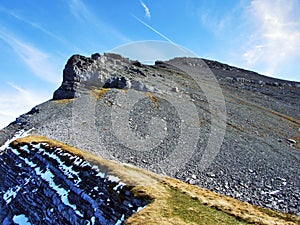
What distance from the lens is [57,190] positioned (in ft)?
64.5

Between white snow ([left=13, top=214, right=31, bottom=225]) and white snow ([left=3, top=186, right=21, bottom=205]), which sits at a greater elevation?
white snow ([left=3, top=186, right=21, bottom=205])

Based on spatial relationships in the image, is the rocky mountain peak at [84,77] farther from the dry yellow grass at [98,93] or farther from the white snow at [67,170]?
the white snow at [67,170]

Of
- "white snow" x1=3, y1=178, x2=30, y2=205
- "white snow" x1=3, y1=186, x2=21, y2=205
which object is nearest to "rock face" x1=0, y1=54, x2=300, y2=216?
"white snow" x1=3, y1=178, x2=30, y2=205

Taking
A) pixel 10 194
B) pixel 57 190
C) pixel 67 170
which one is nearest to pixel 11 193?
pixel 10 194

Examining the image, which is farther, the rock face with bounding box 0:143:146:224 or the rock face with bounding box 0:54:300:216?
the rock face with bounding box 0:54:300:216

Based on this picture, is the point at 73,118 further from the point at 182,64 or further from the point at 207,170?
the point at 182,64

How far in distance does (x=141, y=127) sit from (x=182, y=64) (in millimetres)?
96127

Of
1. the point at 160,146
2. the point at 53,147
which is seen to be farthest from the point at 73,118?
the point at 160,146

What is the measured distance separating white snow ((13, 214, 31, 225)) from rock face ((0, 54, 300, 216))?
306 inches

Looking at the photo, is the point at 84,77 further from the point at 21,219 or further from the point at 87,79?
the point at 21,219

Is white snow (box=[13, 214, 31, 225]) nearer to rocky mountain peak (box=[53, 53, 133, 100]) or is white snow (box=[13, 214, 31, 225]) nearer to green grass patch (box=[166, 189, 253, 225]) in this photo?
green grass patch (box=[166, 189, 253, 225])

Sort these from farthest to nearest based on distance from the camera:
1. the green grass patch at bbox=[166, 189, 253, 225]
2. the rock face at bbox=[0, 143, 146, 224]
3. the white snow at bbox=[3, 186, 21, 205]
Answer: the white snow at bbox=[3, 186, 21, 205], the rock face at bbox=[0, 143, 146, 224], the green grass patch at bbox=[166, 189, 253, 225]

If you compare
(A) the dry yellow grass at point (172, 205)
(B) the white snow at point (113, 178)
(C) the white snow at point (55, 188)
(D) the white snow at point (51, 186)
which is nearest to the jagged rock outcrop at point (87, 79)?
(D) the white snow at point (51, 186)

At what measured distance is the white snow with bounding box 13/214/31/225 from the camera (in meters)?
21.0
